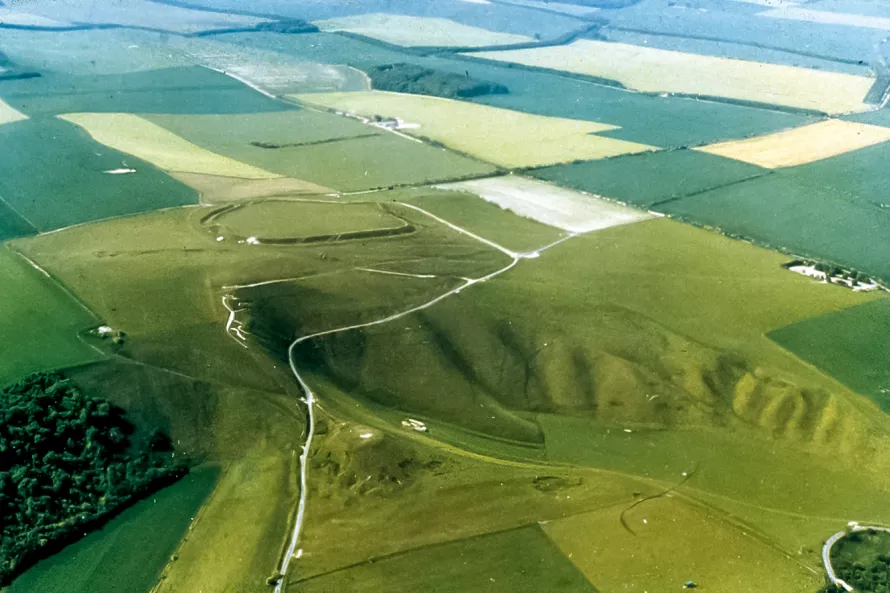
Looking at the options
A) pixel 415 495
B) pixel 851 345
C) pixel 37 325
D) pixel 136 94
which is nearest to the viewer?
pixel 415 495

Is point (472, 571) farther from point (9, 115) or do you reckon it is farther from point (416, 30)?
point (416, 30)

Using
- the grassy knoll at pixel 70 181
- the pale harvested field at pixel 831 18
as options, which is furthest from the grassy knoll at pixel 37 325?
the pale harvested field at pixel 831 18

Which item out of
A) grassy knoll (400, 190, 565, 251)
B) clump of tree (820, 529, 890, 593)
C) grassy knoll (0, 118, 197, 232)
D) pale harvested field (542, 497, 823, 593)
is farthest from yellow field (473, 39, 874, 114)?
pale harvested field (542, 497, 823, 593)

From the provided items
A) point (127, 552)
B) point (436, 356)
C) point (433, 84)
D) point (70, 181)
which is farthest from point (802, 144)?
point (127, 552)

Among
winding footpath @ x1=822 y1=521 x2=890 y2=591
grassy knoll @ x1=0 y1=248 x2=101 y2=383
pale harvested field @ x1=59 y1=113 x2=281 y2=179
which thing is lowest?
A: winding footpath @ x1=822 y1=521 x2=890 y2=591

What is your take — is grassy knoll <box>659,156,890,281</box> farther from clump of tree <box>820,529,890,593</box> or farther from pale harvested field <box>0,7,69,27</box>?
pale harvested field <box>0,7,69,27</box>

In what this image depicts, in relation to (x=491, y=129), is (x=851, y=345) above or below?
below

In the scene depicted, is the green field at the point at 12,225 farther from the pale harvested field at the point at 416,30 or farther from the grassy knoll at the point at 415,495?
the pale harvested field at the point at 416,30
